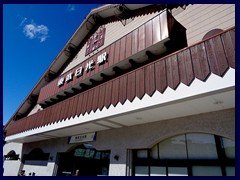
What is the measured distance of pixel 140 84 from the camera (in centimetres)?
605

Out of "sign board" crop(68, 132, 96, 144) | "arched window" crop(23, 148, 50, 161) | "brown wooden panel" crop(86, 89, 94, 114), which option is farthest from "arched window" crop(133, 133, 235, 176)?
"arched window" crop(23, 148, 50, 161)

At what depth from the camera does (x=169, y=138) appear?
22.9 ft

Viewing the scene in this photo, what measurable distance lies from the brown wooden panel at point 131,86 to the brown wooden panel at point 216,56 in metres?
2.60

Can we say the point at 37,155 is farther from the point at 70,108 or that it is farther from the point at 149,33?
the point at 149,33

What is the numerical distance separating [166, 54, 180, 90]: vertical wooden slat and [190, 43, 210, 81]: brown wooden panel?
20.7 inches

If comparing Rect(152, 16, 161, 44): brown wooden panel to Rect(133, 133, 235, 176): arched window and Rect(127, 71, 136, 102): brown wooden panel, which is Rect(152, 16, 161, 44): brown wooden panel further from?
Rect(133, 133, 235, 176): arched window

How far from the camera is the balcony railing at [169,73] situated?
14.0ft

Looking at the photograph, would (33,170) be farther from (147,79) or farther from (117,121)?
(147,79)

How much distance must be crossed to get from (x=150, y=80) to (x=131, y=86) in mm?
856

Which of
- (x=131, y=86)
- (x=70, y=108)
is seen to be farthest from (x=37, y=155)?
(x=131, y=86)

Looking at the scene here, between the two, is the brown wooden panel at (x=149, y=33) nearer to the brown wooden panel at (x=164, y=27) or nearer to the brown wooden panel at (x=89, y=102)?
the brown wooden panel at (x=164, y=27)

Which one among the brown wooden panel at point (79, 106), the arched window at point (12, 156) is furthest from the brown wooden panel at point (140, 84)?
the arched window at point (12, 156)

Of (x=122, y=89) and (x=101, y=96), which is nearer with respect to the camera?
(x=122, y=89)

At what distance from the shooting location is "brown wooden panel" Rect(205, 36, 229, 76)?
4102mm
